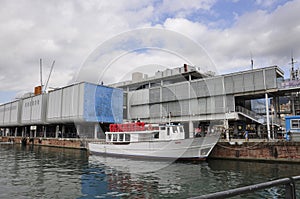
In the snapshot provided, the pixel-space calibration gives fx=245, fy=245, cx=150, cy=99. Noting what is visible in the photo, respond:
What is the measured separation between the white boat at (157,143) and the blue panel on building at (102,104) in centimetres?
1924

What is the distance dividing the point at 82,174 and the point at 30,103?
61881mm

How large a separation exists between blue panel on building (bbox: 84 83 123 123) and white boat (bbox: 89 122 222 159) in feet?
63.1

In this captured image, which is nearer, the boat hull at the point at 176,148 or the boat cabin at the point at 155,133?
the boat hull at the point at 176,148

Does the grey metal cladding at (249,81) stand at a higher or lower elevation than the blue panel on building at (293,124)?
higher

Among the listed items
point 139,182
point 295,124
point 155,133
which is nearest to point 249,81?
point 295,124

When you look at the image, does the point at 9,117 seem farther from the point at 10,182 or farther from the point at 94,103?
the point at 10,182

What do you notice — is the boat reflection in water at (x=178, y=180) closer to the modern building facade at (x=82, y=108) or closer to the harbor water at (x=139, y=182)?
the harbor water at (x=139, y=182)

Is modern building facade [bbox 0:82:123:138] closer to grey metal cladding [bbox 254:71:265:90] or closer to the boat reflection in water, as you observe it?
the boat reflection in water

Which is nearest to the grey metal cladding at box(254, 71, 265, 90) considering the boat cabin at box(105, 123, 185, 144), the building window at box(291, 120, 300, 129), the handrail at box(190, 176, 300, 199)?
the building window at box(291, 120, 300, 129)

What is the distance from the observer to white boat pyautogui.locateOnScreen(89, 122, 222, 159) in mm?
30469

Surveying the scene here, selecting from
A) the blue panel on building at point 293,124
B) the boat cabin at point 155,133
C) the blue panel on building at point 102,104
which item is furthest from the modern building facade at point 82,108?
the blue panel on building at point 293,124

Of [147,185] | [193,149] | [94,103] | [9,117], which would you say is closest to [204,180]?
[147,185]

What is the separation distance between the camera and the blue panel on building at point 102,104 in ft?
181

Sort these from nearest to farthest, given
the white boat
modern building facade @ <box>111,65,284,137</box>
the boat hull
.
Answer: the boat hull < the white boat < modern building facade @ <box>111,65,284,137</box>
